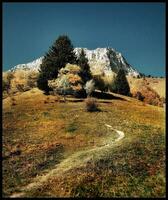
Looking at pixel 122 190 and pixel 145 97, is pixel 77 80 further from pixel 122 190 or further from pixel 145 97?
pixel 122 190

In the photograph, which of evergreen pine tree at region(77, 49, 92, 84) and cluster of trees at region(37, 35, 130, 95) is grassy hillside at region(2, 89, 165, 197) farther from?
evergreen pine tree at region(77, 49, 92, 84)

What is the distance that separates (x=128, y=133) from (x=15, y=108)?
2811 cm

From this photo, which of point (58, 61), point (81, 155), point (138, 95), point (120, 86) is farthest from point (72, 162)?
point (138, 95)

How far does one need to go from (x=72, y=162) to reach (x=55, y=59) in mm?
60499

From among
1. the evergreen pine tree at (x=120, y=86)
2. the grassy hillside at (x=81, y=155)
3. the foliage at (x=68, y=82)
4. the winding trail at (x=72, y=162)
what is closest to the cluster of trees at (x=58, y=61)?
the foliage at (x=68, y=82)

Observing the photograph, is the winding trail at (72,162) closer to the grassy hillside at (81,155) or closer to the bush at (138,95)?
the grassy hillside at (81,155)

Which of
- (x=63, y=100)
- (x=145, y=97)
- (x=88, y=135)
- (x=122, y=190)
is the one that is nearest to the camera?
(x=122, y=190)

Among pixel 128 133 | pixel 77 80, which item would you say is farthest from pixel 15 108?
pixel 128 133

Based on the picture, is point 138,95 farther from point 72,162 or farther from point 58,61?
point 72,162

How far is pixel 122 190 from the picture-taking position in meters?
25.6

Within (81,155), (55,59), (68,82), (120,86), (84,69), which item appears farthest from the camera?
(120,86)

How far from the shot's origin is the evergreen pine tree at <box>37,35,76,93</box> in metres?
87.9

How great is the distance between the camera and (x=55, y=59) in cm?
8944

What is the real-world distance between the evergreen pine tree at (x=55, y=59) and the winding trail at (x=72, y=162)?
49.2 meters
